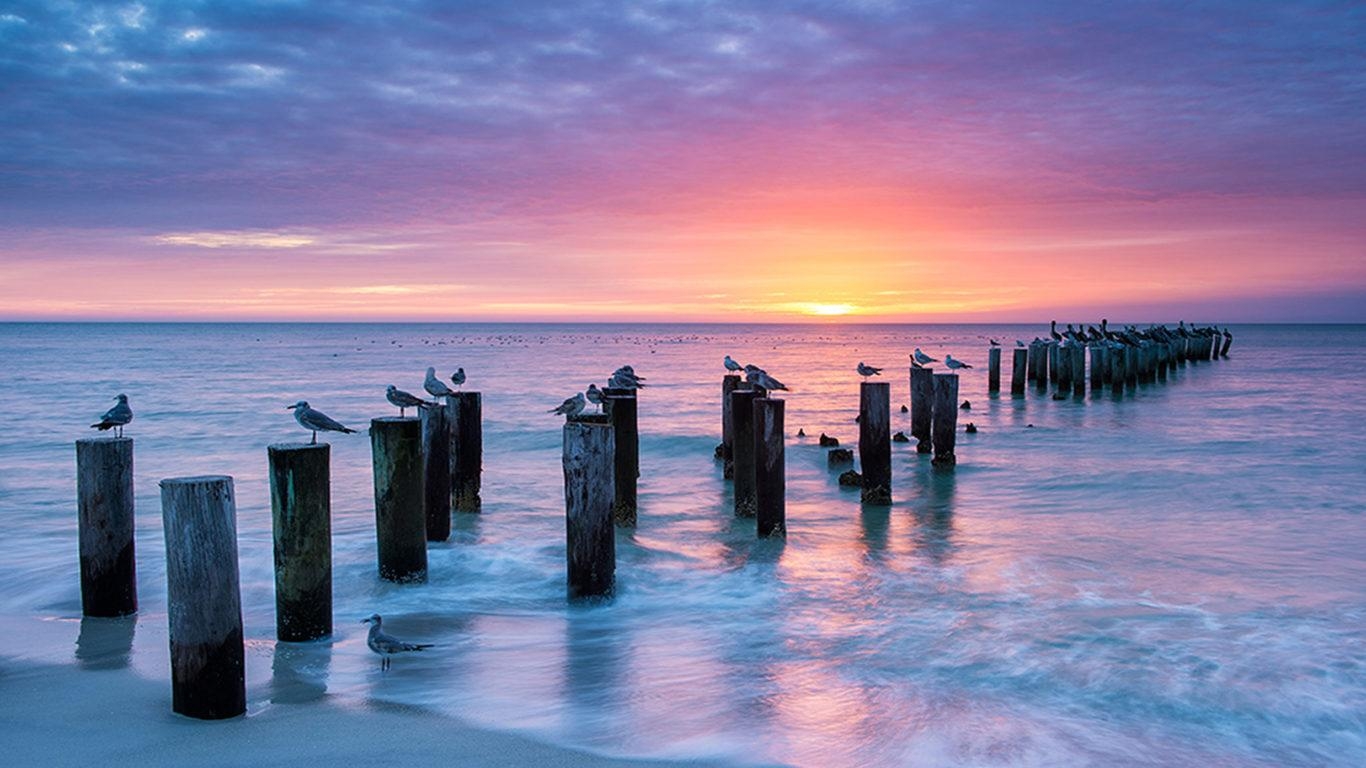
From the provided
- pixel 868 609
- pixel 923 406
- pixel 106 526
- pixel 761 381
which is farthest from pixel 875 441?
pixel 106 526

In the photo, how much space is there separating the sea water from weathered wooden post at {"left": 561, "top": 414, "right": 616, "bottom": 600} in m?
0.27

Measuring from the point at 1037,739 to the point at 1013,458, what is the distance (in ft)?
42.2

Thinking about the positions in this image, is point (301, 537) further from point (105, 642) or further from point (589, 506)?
point (589, 506)

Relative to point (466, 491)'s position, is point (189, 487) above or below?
above

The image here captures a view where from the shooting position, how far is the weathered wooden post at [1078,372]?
1212 inches

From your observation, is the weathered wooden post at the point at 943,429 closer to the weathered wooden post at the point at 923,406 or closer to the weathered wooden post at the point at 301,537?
the weathered wooden post at the point at 923,406

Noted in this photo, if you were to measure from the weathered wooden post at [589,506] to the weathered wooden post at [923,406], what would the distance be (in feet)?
35.3

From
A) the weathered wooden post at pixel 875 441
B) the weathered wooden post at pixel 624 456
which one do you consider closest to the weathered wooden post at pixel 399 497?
the weathered wooden post at pixel 624 456

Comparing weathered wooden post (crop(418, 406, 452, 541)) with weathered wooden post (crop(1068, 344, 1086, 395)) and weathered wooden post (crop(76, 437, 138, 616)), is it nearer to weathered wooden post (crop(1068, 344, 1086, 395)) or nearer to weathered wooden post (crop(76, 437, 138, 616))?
weathered wooden post (crop(76, 437, 138, 616))

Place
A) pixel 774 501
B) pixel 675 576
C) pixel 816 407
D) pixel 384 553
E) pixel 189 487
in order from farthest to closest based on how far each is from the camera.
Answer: pixel 816 407
pixel 774 501
pixel 675 576
pixel 384 553
pixel 189 487

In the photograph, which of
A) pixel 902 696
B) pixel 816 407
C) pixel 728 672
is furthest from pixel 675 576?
pixel 816 407

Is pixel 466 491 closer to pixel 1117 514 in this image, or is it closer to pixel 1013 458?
pixel 1117 514

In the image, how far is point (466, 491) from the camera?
12.3m

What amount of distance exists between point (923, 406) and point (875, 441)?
214 inches
